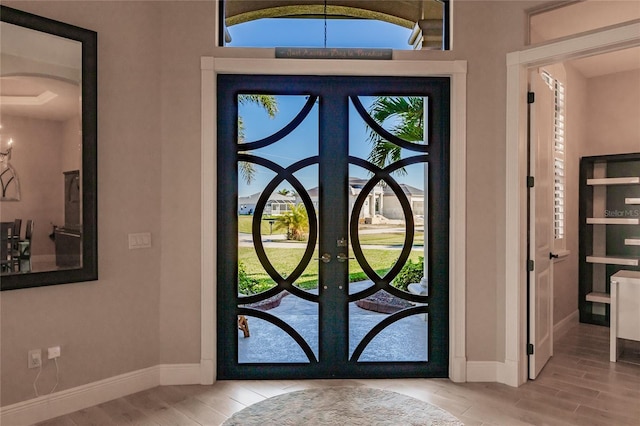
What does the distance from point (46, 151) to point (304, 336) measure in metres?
2.30

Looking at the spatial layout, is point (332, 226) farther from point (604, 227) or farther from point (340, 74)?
point (604, 227)

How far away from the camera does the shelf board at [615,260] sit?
15.8 feet

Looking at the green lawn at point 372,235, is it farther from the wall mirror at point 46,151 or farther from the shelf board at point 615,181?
the shelf board at point 615,181

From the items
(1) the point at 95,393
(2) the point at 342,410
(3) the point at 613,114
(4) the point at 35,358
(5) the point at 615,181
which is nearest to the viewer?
(4) the point at 35,358

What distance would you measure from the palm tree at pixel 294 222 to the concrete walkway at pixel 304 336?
0.50 meters

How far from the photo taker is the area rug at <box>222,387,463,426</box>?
2729 millimetres

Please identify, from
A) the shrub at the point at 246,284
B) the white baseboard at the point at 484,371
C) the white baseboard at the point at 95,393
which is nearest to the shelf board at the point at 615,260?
the white baseboard at the point at 484,371

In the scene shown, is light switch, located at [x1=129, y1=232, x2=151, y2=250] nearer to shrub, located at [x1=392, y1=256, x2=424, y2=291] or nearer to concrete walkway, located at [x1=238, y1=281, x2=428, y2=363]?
concrete walkway, located at [x1=238, y1=281, x2=428, y2=363]

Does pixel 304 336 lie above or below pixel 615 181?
below

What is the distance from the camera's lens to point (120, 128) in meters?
3.17

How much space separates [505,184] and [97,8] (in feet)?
11.0

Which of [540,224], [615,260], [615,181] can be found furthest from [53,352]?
[615,181]

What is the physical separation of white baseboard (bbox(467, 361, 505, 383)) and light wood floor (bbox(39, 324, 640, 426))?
0.07 metres

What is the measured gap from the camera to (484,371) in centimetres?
343
